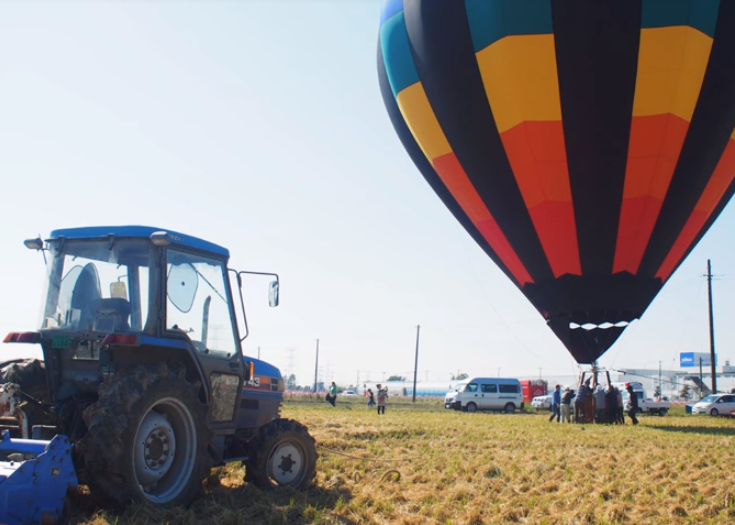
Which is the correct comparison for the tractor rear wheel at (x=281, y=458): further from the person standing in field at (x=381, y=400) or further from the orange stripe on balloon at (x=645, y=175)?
the person standing in field at (x=381, y=400)

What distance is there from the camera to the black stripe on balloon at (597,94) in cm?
1417

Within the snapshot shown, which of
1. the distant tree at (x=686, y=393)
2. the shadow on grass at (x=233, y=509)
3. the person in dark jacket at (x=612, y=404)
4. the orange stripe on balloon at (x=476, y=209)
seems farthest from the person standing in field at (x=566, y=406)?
the distant tree at (x=686, y=393)

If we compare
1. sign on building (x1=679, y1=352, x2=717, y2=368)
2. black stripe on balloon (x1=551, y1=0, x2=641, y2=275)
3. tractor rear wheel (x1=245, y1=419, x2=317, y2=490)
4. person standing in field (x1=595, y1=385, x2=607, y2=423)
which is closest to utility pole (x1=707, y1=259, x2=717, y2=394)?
person standing in field (x1=595, y1=385, x2=607, y2=423)

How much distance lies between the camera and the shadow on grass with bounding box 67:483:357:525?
18.2 ft

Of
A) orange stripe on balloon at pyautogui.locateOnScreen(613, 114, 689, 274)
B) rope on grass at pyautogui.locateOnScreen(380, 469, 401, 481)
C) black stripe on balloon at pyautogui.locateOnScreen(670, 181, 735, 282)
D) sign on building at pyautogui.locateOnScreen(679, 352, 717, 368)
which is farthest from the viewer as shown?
sign on building at pyautogui.locateOnScreen(679, 352, 717, 368)

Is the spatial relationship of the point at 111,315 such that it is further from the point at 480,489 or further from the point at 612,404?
the point at 612,404

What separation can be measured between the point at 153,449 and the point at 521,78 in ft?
38.1

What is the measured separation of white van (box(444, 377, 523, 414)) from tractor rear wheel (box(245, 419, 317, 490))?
98.1 ft

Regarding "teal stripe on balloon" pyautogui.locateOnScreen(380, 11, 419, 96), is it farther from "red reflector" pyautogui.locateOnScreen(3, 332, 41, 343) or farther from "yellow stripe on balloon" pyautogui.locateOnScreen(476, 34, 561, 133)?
"red reflector" pyautogui.locateOnScreen(3, 332, 41, 343)

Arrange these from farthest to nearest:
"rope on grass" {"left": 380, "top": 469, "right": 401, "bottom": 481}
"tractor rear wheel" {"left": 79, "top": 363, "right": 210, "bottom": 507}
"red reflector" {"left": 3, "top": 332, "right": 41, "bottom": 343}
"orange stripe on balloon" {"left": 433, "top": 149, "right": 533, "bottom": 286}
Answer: "orange stripe on balloon" {"left": 433, "top": 149, "right": 533, "bottom": 286} → "rope on grass" {"left": 380, "top": 469, "right": 401, "bottom": 481} → "red reflector" {"left": 3, "top": 332, "right": 41, "bottom": 343} → "tractor rear wheel" {"left": 79, "top": 363, "right": 210, "bottom": 507}

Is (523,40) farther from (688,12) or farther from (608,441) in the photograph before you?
(608,441)

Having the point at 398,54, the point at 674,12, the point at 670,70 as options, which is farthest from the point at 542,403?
the point at 674,12

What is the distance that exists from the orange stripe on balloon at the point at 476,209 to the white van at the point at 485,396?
19.2 meters

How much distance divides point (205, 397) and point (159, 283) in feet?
4.13
